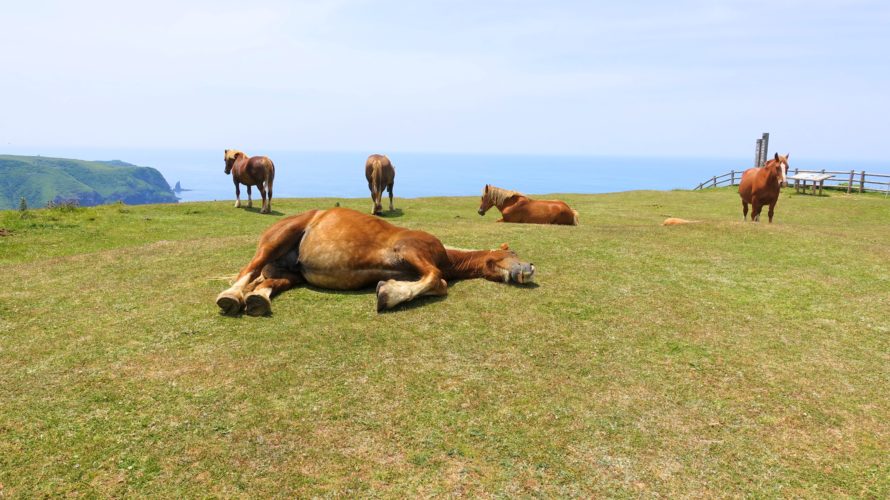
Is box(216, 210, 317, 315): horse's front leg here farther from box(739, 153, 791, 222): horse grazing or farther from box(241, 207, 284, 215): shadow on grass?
box(739, 153, 791, 222): horse grazing

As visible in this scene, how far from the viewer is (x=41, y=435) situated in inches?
169

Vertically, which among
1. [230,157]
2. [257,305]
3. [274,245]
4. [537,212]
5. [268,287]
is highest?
[230,157]

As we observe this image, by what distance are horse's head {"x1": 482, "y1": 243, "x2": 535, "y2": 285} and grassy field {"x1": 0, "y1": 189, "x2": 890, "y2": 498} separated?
254mm

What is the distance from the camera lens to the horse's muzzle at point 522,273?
8.02 meters

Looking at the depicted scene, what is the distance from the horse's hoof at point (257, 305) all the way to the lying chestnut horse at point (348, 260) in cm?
29

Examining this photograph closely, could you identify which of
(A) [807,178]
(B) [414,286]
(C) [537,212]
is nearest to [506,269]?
(B) [414,286]

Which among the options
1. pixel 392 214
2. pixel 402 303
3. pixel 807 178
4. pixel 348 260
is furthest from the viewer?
pixel 807 178

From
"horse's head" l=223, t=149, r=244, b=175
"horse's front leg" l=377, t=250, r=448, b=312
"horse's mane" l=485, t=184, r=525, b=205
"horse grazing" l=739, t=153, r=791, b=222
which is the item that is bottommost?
"horse's front leg" l=377, t=250, r=448, b=312

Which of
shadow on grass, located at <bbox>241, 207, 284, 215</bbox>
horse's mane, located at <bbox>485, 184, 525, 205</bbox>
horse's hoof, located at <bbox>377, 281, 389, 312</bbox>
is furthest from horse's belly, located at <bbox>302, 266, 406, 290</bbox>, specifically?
shadow on grass, located at <bbox>241, 207, 284, 215</bbox>

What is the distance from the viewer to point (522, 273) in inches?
316

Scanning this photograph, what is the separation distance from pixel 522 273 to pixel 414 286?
1793 mm

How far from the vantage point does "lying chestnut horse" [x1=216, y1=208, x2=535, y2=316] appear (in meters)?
7.65

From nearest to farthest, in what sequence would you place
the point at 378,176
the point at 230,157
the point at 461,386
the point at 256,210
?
the point at 461,386, the point at 378,176, the point at 256,210, the point at 230,157

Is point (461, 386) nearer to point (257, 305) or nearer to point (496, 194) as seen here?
point (257, 305)
